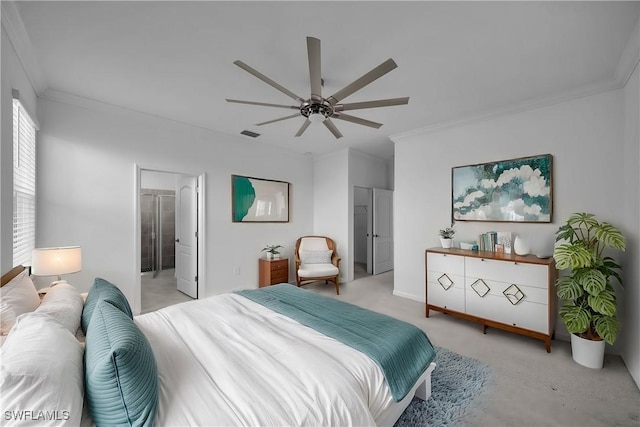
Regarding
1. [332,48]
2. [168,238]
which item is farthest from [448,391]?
[168,238]

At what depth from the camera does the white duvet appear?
3.43ft

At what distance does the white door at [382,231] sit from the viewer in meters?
5.66

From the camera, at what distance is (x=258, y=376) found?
1244 millimetres

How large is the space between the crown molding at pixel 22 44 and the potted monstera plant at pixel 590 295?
4.38m

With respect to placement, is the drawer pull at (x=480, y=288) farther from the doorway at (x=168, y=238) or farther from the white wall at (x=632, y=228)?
the doorway at (x=168, y=238)

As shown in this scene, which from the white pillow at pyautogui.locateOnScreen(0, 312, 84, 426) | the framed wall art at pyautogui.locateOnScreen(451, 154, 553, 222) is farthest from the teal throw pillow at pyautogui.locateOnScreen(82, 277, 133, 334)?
the framed wall art at pyautogui.locateOnScreen(451, 154, 553, 222)

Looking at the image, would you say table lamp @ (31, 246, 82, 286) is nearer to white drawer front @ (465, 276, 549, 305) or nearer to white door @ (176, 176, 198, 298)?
white door @ (176, 176, 198, 298)

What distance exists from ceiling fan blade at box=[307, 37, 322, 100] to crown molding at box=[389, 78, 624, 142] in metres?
2.37

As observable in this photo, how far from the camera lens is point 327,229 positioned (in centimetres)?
527

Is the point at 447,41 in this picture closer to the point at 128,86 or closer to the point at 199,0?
the point at 199,0

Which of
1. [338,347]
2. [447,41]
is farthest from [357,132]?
[338,347]

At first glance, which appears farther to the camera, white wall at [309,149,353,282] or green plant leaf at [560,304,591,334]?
white wall at [309,149,353,282]

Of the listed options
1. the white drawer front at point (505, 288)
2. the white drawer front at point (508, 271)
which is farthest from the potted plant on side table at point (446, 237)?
the white drawer front at point (505, 288)

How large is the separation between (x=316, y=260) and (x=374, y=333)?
306cm
